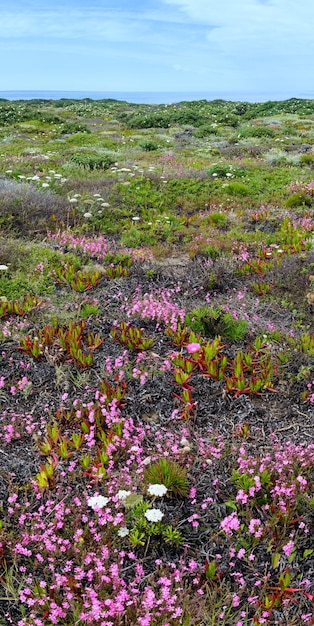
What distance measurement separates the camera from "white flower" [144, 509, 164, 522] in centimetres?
325

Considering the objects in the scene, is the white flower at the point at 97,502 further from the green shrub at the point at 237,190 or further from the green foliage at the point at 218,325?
the green shrub at the point at 237,190

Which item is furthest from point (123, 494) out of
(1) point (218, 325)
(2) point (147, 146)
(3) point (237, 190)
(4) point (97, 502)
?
(2) point (147, 146)

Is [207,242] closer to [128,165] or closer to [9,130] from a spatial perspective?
[128,165]

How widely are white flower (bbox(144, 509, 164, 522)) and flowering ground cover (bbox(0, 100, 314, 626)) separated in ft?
0.06

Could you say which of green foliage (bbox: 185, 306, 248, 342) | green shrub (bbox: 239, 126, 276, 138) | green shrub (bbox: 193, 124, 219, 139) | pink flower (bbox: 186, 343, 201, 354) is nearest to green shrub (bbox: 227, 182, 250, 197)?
green foliage (bbox: 185, 306, 248, 342)

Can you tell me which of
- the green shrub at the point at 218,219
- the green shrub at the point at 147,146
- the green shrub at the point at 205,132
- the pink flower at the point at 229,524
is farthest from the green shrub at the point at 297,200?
the green shrub at the point at 205,132

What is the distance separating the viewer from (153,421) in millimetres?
4531

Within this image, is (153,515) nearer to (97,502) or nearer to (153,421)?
(97,502)

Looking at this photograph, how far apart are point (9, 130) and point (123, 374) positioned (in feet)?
98.1

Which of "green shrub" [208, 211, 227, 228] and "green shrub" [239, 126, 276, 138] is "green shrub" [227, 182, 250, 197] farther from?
"green shrub" [239, 126, 276, 138]

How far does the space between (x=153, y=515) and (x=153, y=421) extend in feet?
4.30

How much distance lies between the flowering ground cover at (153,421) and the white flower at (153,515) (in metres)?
0.02

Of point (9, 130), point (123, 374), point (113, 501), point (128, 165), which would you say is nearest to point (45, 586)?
point (113, 501)

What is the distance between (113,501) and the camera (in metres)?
3.54
